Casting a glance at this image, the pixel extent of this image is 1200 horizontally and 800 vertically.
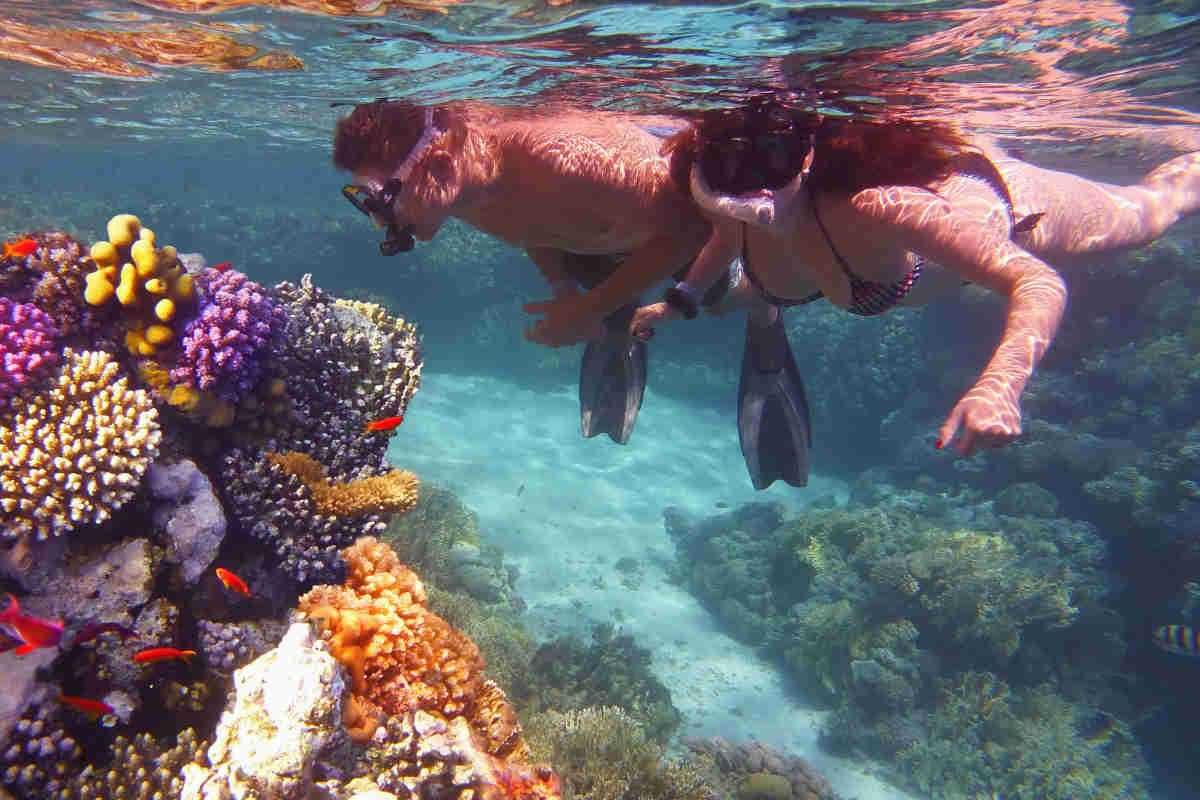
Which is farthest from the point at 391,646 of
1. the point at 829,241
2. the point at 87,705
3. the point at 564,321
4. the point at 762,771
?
the point at 762,771

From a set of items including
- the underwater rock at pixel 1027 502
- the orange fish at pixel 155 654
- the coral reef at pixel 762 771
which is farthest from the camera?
the underwater rock at pixel 1027 502

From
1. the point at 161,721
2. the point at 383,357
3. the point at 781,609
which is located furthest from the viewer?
the point at 781,609

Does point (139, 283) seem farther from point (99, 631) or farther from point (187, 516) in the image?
point (99, 631)

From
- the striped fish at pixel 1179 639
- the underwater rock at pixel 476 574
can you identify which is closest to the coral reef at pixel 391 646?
the underwater rock at pixel 476 574

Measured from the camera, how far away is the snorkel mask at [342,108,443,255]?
3576 mm

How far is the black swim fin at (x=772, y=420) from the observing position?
19.9ft

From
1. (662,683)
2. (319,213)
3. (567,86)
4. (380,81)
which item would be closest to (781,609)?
(662,683)

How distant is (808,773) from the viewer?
8.63m

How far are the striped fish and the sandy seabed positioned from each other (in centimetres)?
496

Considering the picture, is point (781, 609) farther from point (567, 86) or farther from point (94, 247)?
point (94, 247)

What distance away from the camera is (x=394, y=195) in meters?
3.58

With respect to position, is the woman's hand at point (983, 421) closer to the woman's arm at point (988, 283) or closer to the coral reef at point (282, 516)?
the woman's arm at point (988, 283)

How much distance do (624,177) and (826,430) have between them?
1646cm

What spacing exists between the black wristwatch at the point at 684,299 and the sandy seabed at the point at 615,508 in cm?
827
